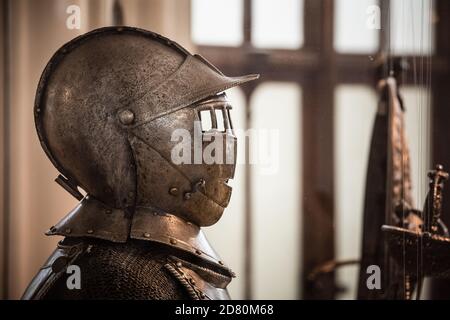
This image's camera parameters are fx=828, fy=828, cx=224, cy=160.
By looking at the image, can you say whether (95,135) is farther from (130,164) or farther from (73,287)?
(73,287)

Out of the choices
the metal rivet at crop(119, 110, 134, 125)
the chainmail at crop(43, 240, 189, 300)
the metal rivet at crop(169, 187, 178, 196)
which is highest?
the metal rivet at crop(119, 110, 134, 125)

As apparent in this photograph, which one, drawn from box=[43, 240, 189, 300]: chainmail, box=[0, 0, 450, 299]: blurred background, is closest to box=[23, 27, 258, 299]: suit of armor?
box=[43, 240, 189, 300]: chainmail

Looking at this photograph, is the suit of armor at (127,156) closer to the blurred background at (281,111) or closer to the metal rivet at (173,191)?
the metal rivet at (173,191)

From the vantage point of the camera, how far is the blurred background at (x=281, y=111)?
8.11 feet

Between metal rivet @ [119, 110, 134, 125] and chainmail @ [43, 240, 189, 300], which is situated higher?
metal rivet @ [119, 110, 134, 125]

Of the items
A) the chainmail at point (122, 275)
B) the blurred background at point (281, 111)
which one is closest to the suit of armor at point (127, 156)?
the chainmail at point (122, 275)

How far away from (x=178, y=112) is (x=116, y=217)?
13.3 inches

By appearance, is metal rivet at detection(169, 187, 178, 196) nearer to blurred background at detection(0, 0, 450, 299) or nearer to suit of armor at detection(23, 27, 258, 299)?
suit of armor at detection(23, 27, 258, 299)

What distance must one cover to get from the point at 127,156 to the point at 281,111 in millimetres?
816

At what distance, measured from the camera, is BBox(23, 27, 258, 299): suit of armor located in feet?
7.40

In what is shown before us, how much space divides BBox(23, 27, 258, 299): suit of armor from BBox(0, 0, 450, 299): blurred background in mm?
123

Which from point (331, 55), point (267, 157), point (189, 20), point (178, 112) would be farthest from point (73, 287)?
point (331, 55)

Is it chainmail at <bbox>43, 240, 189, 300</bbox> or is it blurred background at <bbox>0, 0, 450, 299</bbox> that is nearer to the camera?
chainmail at <bbox>43, 240, 189, 300</bbox>

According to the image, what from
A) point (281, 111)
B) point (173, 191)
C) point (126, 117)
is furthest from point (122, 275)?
point (281, 111)
